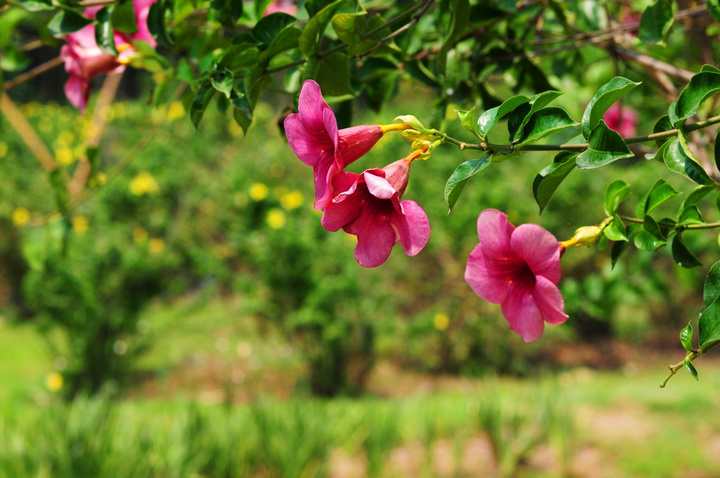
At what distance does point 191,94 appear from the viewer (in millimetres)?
739

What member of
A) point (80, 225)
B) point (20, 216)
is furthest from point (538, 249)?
point (20, 216)

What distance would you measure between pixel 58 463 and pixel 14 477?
138 mm

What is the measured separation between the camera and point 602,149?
498 mm

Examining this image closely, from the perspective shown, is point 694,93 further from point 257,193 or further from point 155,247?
point 155,247

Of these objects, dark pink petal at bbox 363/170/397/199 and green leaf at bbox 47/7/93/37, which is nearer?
dark pink petal at bbox 363/170/397/199

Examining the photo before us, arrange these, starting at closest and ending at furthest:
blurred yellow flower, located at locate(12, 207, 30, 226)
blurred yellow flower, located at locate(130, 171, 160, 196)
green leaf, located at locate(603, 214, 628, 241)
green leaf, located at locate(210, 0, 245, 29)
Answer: green leaf, located at locate(603, 214, 628, 241)
green leaf, located at locate(210, 0, 245, 29)
blurred yellow flower, located at locate(130, 171, 160, 196)
blurred yellow flower, located at locate(12, 207, 30, 226)

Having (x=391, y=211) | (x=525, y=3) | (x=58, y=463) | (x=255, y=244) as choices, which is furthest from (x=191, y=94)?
(x=255, y=244)

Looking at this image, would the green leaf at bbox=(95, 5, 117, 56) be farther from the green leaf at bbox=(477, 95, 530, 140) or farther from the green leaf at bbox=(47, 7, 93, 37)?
the green leaf at bbox=(477, 95, 530, 140)

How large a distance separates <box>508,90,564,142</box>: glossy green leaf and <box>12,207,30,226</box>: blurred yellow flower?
5.32m

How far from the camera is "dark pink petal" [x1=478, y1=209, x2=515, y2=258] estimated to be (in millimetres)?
561

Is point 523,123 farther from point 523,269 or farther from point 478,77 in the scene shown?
point 478,77

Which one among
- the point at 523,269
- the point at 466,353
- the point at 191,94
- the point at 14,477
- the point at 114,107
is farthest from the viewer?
the point at 114,107

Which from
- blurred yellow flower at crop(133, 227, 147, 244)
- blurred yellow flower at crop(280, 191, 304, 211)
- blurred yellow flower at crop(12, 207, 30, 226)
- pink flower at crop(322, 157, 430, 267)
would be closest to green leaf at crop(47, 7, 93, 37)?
pink flower at crop(322, 157, 430, 267)

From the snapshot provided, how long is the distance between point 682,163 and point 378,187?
233 mm
